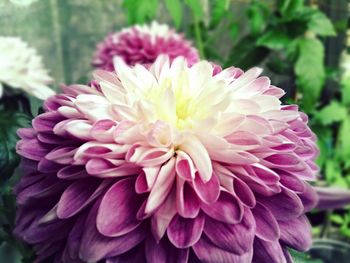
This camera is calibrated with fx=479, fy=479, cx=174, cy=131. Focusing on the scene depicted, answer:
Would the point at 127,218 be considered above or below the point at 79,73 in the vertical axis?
above

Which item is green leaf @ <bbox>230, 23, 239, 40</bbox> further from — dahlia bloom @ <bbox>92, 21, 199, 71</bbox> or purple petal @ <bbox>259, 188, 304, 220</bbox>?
purple petal @ <bbox>259, 188, 304, 220</bbox>

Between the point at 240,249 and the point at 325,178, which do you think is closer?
the point at 240,249

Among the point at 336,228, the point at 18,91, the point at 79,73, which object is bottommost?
the point at 336,228

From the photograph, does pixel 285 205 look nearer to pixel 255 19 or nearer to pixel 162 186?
pixel 162 186

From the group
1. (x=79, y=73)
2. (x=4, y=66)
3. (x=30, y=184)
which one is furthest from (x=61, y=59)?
(x=30, y=184)

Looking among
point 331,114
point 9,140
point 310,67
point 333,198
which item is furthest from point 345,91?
point 9,140

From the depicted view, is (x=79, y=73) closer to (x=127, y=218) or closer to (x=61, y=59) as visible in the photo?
(x=61, y=59)

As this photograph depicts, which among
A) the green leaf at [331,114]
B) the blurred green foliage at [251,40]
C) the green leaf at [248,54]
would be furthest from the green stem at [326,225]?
the green leaf at [248,54]
